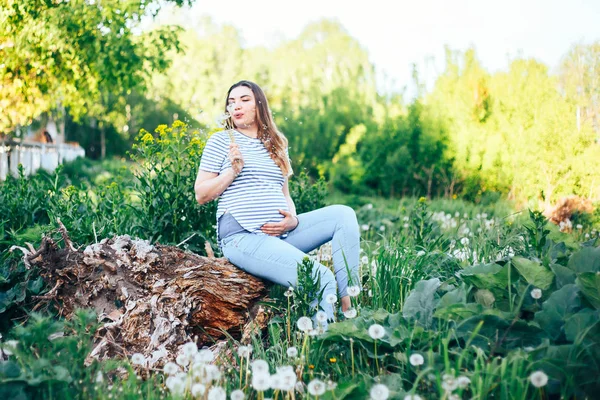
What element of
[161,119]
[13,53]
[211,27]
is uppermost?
[211,27]

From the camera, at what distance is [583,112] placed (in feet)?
21.2

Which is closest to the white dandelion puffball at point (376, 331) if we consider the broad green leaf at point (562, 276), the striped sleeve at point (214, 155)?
the broad green leaf at point (562, 276)

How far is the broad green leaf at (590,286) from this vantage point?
6.24 feet

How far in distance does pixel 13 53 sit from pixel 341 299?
19.0 ft

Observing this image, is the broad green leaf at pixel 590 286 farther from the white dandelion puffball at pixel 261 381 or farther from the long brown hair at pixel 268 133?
the long brown hair at pixel 268 133

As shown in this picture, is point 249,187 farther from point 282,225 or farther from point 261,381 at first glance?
point 261,381

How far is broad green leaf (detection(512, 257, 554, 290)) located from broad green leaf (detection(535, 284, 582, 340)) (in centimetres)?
13

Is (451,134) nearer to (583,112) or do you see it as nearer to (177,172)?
(583,112)

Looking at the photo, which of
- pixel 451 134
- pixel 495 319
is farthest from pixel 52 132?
pixel 495 319

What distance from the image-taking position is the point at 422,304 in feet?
7.30

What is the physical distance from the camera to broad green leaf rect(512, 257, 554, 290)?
2.12m

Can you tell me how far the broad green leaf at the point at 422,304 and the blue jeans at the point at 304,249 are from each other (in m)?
0.49

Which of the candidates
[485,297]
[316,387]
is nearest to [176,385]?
[316,387]

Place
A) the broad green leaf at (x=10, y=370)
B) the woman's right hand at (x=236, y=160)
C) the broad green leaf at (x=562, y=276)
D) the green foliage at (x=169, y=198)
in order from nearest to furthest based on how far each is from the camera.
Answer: the broad green leaf at (x=10, y=370)
the broad green leaf at (x=562, y=276)
the woman's right hand at (x=236, y=160)
the green foliage at (x=169, y=198)
